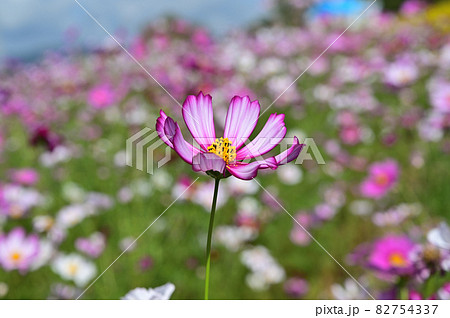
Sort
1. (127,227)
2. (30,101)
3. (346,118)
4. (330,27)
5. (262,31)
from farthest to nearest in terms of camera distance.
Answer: (262,31) → (330,27) → (30,101) → (346,118) → (127,227)

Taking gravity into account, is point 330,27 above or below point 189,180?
above

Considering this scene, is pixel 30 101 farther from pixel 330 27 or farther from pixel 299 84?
pixel 330 27

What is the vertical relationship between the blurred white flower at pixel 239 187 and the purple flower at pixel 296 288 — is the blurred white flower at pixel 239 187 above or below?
above

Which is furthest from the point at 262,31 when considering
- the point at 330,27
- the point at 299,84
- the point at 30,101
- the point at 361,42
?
the point at 30,101

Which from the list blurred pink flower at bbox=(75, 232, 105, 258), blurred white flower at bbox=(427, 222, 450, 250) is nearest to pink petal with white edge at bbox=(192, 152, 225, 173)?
blurred white flower at bbox=(427, 222, 450, 250)

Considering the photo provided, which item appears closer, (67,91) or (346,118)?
(346,118)

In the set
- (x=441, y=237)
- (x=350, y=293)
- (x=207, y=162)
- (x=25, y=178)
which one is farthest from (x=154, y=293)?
(x=25, y=178)

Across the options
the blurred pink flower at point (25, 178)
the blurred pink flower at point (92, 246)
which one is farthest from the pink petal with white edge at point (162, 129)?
the blurred pink flower at point (25, 178)

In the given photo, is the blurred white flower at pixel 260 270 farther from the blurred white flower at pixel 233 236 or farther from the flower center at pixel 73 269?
the flower center at pixel 73 269

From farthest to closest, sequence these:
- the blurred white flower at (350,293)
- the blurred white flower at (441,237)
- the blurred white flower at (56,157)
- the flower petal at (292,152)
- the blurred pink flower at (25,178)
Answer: the blurred white flower at (56,157), the blurred pink flower at (25,178), the blurred white flower at (350,293), the blurred white flower at (441,237), the flower petal at (292,152)
